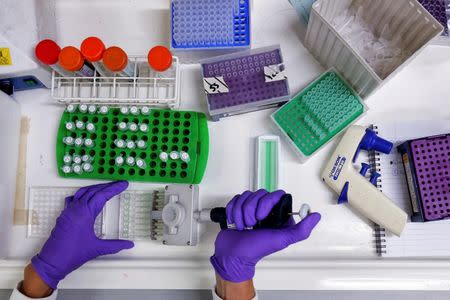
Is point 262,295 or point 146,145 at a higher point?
point 146,145

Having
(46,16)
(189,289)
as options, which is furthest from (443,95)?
(46,16)

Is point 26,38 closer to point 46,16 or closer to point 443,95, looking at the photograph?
point 46,16

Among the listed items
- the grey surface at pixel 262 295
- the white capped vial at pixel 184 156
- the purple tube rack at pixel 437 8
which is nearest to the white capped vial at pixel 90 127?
the white capped vial at pixel 184 156

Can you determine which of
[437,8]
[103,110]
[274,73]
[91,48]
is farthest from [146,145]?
[437,8]

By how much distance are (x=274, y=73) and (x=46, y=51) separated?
523 mm

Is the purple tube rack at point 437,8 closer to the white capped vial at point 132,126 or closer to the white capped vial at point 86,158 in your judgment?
the white capped vial at point 132,126

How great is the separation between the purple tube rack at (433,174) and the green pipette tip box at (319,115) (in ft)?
0.55

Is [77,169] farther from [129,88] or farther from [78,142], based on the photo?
[129,88]

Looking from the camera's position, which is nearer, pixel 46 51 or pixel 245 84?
pixel 46 51

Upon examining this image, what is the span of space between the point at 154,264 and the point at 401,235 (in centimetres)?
58

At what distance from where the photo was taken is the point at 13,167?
1.06 m

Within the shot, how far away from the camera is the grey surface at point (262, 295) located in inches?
40.1

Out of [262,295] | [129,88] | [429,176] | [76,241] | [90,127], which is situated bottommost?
[262,295]

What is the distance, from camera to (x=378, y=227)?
105cm
